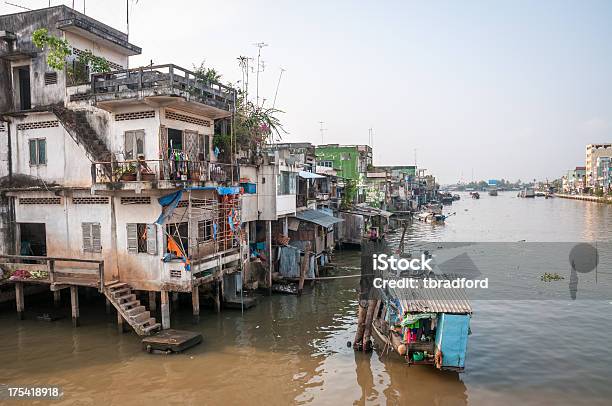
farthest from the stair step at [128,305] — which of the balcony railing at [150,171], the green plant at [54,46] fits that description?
the green plant at [54,46]

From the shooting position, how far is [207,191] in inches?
738

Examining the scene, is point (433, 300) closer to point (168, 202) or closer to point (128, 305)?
point (168, 202)

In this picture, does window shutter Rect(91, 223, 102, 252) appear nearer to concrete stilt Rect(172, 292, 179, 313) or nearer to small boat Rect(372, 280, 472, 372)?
concrete stilt Rect(172, 292, 179, 313)

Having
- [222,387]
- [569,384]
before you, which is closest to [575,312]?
[569,384]

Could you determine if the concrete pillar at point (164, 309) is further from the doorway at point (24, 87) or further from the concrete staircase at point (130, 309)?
the doorway at point (24, 87)

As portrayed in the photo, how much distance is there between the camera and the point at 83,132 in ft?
57.7

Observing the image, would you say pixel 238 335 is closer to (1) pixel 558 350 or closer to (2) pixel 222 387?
(2) pixel 222 387

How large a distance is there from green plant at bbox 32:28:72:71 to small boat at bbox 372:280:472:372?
15.9m

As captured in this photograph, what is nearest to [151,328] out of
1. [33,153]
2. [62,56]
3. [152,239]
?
[152,239]

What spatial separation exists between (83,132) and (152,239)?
5.29m

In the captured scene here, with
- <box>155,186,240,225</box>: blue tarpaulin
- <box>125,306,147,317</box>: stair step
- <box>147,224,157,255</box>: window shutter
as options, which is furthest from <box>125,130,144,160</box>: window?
<box>125,306,147,317</box>: stair step

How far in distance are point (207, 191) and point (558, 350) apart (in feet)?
49.1

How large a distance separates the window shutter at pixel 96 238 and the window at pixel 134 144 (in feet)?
10.6

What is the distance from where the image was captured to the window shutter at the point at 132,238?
56.0 feet
